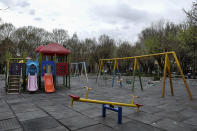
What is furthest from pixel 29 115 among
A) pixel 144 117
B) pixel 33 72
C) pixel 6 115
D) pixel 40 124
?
pixel 33 72

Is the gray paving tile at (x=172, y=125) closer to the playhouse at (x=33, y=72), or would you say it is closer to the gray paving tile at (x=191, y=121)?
the gray paving tile at (x=191, y=121)

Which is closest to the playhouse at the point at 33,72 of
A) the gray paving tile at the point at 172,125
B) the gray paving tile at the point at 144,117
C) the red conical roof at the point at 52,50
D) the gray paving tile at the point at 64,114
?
the red conical roof at the point at 52,50

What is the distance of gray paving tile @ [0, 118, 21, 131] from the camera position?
378cm

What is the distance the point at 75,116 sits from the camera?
4.67 meters

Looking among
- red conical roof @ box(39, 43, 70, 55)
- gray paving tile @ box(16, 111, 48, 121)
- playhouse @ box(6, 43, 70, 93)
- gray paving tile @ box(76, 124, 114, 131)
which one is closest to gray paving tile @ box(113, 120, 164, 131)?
gray paving tile @ box(76, 124, 114, 131)

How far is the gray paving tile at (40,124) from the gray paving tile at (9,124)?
19cm

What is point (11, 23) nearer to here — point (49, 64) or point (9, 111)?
point (49, 64)

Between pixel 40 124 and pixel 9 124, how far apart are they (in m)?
0.82

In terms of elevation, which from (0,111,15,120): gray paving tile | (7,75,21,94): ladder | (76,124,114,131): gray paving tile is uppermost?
(7,75,21,94): ladder

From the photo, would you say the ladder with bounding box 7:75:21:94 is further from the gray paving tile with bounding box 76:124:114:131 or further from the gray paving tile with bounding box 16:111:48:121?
the gray paving tile with bounding box 76:124:114:131

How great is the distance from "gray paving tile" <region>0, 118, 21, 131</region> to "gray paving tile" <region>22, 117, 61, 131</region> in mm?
188

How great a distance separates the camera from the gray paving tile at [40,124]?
12.2ft

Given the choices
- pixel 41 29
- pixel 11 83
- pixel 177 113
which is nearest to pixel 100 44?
pixel 41 29

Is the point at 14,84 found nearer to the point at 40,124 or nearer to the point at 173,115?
the point at 40,124
